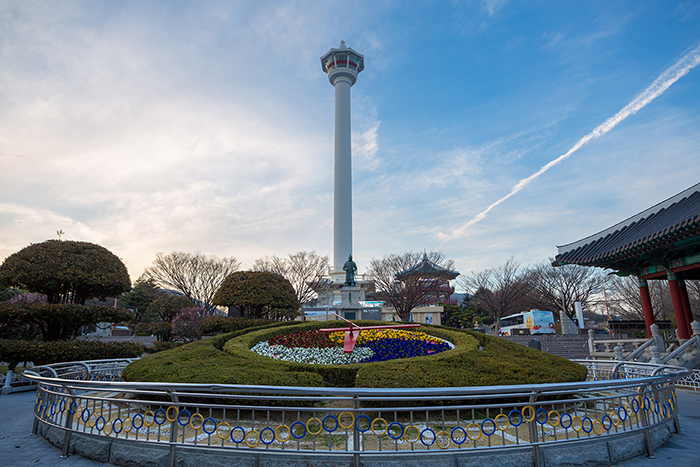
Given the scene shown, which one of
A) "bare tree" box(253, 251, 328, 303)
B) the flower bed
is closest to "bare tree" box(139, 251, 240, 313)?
"bare tree" box(253, 251, 328, 303)

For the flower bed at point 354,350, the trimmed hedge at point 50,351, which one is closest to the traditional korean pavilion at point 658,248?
the flower bed at point 354,350

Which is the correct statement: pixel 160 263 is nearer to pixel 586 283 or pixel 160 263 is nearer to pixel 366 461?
pixel 366 461

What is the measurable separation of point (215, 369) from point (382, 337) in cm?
496

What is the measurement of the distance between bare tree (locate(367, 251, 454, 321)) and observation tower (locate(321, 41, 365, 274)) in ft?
38.5

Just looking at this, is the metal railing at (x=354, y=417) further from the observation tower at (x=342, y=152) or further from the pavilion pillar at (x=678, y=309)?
the observation tower at (x=342, y=152)

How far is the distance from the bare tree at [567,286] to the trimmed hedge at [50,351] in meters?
35.0

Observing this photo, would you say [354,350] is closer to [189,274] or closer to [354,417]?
[354,417]

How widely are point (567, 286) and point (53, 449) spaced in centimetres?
3766

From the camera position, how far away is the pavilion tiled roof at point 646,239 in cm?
1150

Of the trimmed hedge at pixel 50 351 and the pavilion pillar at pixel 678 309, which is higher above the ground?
the pavilion pillar at pixel 678 309

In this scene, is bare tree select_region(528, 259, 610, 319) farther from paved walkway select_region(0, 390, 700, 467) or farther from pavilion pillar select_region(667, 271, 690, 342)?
paved walkway select_region(0, 390, 700, 467)

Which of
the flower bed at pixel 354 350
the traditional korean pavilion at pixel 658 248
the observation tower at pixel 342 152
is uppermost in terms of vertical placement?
the observation tower at pixel 342 152

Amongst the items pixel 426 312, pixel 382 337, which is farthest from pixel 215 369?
pixel 426 312

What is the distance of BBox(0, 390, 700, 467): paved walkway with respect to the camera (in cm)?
481
